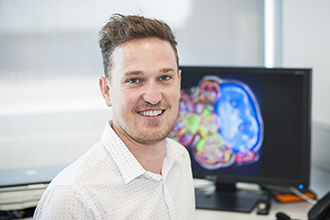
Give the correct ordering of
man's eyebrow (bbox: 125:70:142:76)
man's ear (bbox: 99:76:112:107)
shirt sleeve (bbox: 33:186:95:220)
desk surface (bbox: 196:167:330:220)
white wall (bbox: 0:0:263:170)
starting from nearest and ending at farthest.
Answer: shirt sleeve (bbox: 33:186:95:220), man's eyebrow (bbox: 125:70:142:76), man's ear (bbox: 99:76:112:107), desk surface (bbox: 196:167:330:220), white wall (bbox: 0:0:263:170)

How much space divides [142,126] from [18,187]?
2.80 feet

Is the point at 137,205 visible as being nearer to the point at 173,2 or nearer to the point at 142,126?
the point at 142,126

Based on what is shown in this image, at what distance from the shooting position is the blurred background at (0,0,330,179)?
1.75 meters

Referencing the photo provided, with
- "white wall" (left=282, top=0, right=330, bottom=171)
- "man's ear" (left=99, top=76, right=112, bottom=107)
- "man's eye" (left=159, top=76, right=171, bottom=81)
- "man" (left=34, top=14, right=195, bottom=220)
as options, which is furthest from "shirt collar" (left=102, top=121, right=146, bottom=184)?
"white wall" (left=282, top=0, right=330, bottom=171)

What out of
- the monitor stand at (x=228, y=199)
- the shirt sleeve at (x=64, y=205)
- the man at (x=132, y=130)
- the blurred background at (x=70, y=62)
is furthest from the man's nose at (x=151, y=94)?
the blurred background at (x=70, y=62)

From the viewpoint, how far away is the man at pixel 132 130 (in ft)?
3.24

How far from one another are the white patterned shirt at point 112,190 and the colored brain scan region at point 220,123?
495mm

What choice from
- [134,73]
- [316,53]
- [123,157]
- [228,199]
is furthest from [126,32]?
[316,53]

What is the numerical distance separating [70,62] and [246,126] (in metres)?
0.94

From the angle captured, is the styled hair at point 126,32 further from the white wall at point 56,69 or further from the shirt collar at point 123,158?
the white wall at point 56,69

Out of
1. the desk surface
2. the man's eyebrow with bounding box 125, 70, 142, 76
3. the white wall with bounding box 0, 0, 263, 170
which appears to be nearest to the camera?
the man's eyebrow with bounding box 125, 70, 142, 76

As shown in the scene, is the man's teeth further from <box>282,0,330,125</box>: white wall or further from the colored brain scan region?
<box>282,0,330,125</box>: white wall

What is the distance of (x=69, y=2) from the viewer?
181cm

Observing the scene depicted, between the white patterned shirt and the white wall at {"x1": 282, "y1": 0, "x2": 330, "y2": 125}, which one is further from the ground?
the white wall at {"x1": 282, "y1": 0, "x2": 330, "y2": 125}
